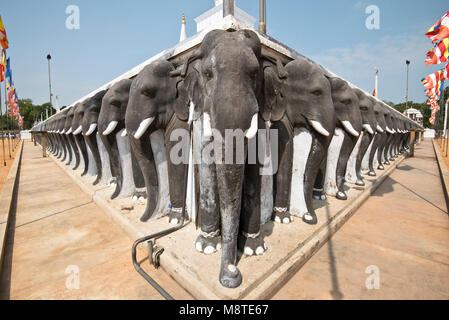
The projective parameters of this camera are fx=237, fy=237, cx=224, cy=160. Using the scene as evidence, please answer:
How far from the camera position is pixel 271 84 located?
2.79m

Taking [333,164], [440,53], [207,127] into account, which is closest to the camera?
[207,127]

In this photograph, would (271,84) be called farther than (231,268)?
Yes

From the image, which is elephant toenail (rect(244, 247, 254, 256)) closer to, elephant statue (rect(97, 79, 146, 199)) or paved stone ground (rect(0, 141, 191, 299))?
paved stone ground (rect(0, 141, 191, 299))

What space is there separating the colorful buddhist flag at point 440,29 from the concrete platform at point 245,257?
18.4 ft

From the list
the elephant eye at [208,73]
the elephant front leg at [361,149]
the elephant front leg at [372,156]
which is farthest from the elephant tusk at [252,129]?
the elephant front leg at [372,156]

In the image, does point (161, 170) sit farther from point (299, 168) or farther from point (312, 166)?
point (312, 166)

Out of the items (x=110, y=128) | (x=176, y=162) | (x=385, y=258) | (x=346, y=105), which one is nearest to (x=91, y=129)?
(x=110, y=128)

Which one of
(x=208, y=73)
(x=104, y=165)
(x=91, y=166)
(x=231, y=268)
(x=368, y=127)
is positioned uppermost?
(x=208, y=73)

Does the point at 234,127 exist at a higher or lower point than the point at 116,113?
lower

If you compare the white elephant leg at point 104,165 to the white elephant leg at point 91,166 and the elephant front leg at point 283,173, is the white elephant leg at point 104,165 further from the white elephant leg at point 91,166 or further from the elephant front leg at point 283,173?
the elephant front leg at point 283,173

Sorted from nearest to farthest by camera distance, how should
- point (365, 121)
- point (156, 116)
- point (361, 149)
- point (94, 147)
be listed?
point (156, 116), point (94, 147), point (365, 121), point (361, 149)

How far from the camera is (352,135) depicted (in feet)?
16.5

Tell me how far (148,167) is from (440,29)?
27.2ft

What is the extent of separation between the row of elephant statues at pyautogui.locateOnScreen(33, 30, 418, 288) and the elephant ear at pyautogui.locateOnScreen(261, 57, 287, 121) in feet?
0.04
